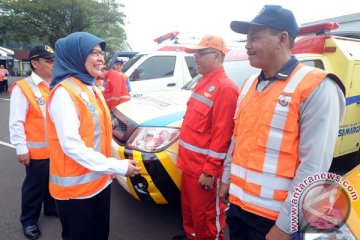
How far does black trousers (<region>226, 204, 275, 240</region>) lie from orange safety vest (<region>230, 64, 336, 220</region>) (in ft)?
0.20

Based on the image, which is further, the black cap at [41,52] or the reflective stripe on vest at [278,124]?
the black cap at [41,52]

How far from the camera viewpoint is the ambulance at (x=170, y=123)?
8.61ft

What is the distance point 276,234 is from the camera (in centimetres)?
151

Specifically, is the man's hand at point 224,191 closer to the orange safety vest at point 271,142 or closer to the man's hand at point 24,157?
the orange safety vest at point 271,142

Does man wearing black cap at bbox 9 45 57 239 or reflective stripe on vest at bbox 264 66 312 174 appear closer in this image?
reflective stripe on vest at bbox 264 66 312 174

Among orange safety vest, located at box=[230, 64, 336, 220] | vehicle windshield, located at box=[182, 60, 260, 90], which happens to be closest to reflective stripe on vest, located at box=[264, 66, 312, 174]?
orange safety vest, located at box=[230, 64, 336, 220]

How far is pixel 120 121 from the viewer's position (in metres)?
3.14

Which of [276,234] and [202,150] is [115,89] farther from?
[276,234]

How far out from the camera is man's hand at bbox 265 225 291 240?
4.85ft

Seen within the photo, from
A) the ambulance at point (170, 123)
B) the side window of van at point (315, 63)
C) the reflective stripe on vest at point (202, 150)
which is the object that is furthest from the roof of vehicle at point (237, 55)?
the reflective stripe on vest at point (202, 150)

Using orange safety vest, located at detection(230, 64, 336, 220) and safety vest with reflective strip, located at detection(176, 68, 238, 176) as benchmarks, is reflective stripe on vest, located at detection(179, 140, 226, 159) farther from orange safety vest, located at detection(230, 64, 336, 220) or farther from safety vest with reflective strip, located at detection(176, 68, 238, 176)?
orange safety vest, located at detection(230, 64, 336, 220)

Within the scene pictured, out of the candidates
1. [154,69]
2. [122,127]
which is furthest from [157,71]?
[122,127]

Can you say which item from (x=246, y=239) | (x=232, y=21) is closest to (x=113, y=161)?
(x=246, y=239)

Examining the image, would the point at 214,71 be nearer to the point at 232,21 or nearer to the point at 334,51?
the point at 232,21
